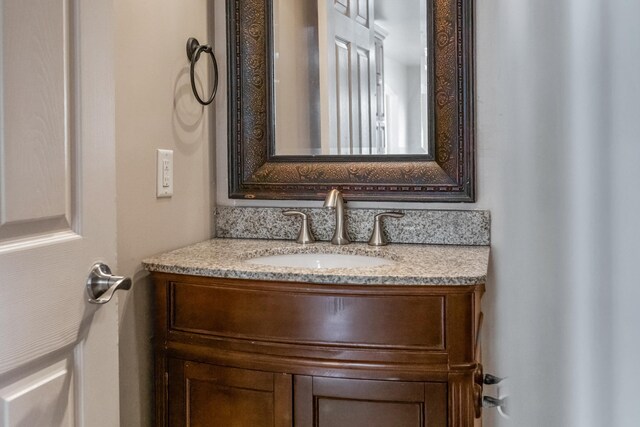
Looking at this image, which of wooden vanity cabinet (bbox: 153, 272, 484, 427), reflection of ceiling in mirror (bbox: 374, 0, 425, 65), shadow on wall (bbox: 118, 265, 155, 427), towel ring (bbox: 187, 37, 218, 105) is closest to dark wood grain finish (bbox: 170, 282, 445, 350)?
wooden vanity cabinet (bbox: 153, 272, 484, 427)

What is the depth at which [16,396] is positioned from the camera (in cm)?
67

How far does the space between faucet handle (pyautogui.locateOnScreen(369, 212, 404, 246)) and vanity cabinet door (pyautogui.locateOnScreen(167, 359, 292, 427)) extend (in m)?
0.51

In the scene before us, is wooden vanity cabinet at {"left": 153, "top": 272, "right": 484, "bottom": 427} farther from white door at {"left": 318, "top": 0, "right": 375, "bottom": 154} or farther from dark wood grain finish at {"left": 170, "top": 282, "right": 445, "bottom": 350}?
white door at {"left": 318, "top": 0, "right": 375, "bottom": 154}

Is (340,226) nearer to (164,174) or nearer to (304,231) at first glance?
(304,231)

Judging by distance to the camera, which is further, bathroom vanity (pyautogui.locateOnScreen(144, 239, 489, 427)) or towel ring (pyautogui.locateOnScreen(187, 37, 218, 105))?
towel ring (pyautogui.locateOnScreen(187, 37, 218, 105))

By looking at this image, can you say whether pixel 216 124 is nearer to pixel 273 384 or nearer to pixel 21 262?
pixel 273 384

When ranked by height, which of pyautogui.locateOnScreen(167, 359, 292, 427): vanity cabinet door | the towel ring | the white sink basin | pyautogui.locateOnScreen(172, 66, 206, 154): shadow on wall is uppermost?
the towel ring

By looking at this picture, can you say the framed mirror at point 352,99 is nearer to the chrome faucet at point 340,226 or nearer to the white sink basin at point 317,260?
the chrome faucet at point 340,226

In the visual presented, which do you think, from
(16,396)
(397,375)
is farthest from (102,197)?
(397,375)

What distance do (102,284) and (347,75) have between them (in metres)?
1.01

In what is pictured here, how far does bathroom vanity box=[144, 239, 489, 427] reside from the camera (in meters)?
1.04

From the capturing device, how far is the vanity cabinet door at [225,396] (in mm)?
1111

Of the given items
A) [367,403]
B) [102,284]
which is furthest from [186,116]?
[367,403]

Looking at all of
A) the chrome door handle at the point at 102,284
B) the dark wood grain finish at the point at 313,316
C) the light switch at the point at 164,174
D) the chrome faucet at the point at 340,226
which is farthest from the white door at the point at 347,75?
the chrome door handle at the point at 102,284
